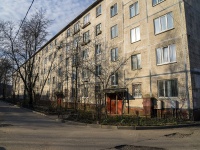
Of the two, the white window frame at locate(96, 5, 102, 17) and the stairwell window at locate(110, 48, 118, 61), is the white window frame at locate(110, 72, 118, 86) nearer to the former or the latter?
the stairwell window at locate(110, 48, 118, 61)

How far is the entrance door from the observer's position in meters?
23.1

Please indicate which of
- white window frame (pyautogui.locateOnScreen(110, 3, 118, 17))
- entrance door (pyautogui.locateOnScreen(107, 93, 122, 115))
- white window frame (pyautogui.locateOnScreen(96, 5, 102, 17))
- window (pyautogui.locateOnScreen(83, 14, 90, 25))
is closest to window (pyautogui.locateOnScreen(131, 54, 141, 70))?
entrance door (pyautogui.locateOnScreen(107, 93, 122, 115))

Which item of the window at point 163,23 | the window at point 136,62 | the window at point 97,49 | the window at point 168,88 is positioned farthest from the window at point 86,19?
the window at point 168,88

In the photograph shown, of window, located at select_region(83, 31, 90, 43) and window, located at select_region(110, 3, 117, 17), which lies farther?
window, located at select_region(83, 31, 90, 43)

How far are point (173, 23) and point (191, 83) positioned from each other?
525 centimetres

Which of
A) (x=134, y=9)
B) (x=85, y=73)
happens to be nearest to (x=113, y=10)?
(x=134, y=9)

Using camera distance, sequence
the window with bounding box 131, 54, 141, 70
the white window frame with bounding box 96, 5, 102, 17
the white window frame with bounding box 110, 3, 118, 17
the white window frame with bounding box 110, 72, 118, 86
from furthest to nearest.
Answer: the white window frame with bounding box 96, 5, 102, 17 → the white window frame with bounding box 110, 3, 118, 17 → the white window frame with bounding box 110, 72, 118, 86 → the window with bounding box 131, 54, 141, 70

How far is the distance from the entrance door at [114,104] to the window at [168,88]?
5.97 metres

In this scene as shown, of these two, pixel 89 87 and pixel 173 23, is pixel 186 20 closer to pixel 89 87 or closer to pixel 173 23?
pixel 173 23

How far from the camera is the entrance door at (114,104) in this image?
23.1 m

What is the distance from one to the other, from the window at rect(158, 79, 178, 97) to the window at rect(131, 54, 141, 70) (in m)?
3.35

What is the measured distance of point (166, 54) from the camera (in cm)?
1803

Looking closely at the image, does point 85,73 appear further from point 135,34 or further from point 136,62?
point 135,34

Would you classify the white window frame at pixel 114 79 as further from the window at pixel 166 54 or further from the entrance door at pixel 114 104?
the window at pixel 166 54
